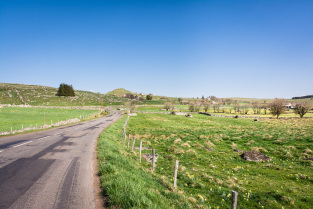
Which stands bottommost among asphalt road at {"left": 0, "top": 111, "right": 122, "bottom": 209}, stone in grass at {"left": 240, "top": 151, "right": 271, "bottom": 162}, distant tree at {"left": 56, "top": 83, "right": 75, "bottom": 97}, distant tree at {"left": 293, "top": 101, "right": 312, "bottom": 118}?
stone in grass at {"left": 240, "top": 151, "right": 271, "bottom": 162}

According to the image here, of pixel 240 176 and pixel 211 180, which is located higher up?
pixel 211 180

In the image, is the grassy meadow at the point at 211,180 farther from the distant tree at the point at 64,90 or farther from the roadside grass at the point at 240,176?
the distant tree at the point at 64,90

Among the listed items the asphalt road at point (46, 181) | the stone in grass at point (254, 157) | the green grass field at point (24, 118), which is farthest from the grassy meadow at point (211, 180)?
the green grass field at point (24, 118)

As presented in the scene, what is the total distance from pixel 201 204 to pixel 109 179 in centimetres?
484

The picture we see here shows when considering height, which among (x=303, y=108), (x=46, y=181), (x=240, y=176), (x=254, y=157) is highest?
(x=303, y=108)

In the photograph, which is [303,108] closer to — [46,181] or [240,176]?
[240,176]

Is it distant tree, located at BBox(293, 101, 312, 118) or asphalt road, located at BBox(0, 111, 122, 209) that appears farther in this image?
distant tree, located at BBox(293, 101, 312, 118)

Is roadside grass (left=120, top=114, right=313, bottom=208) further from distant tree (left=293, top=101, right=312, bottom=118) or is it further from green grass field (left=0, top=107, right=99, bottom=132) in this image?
distant tree (left=293, top=101, right=312, bottom=118)

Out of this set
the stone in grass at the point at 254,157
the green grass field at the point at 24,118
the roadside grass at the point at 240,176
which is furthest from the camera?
the green grass field at the point at 24,118

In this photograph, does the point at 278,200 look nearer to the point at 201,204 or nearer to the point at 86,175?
the point at 201,204

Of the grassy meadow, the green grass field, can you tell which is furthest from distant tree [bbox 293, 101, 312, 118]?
the green grass field

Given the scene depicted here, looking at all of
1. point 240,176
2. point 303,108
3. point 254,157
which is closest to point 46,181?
point 240,176

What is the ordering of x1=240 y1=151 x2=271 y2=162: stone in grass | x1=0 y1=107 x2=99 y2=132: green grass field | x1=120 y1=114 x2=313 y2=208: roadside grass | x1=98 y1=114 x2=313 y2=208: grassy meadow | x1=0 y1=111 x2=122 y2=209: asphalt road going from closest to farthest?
x1=0 y1=111 x2=122 y2=209: asphalt road
x1=98 y1=114 x2=313 y2=208: grassy meadow
x1=120 y1=114 x2=313 y2=208: roadside grass
x1=240 y1=151 x2=271 y2=162: stone in grass
x1=0 y1=107 x2=99 y2=132: green grass field

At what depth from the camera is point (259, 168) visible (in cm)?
1334
